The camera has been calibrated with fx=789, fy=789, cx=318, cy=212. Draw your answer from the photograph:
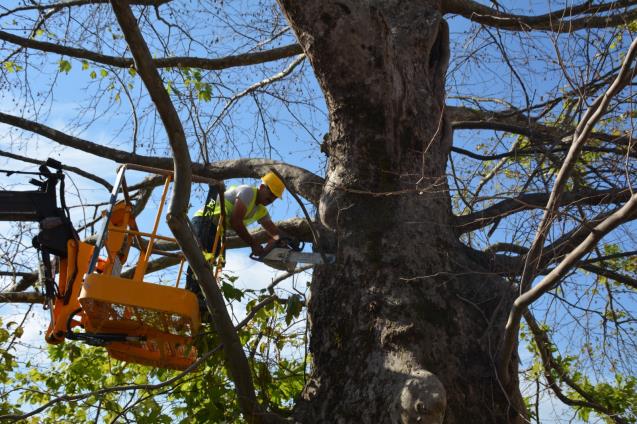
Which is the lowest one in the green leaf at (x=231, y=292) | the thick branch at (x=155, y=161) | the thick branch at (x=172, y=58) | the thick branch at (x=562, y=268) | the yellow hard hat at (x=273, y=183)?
the thick branch at (x=562, y=268)

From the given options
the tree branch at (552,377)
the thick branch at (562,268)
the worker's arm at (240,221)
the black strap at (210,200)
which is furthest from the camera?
the worker's arm at (240,221)

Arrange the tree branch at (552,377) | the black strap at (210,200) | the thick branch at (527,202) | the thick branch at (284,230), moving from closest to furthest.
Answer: the tree branch at (552,377), the thick branch at (527,202), the black strap at (210,200), the thick branch at (284,230)

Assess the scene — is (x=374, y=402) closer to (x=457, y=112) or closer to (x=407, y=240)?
(x=407, y=240)

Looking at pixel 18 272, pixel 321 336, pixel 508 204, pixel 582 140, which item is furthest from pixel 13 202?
pixel 582 140

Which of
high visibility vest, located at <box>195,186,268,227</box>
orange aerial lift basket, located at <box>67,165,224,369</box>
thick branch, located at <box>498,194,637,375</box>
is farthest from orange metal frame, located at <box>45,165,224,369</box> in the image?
thick branch, located at <box>498,194,637,375</box>

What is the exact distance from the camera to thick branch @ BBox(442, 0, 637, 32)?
604 cm

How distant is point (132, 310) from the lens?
5.38 meters

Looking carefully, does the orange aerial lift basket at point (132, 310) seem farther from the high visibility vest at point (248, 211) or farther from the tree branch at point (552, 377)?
the tree branch at point (552, 377)

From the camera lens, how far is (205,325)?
5.25m

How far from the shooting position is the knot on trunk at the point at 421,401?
3922 millimetres

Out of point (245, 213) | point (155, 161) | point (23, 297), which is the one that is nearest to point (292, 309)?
point (245, 213)

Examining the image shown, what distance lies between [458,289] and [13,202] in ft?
11.4

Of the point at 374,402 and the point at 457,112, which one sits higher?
the point at 457,112

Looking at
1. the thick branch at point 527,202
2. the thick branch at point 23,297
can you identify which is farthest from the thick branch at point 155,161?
the thick branch at point 527,202
